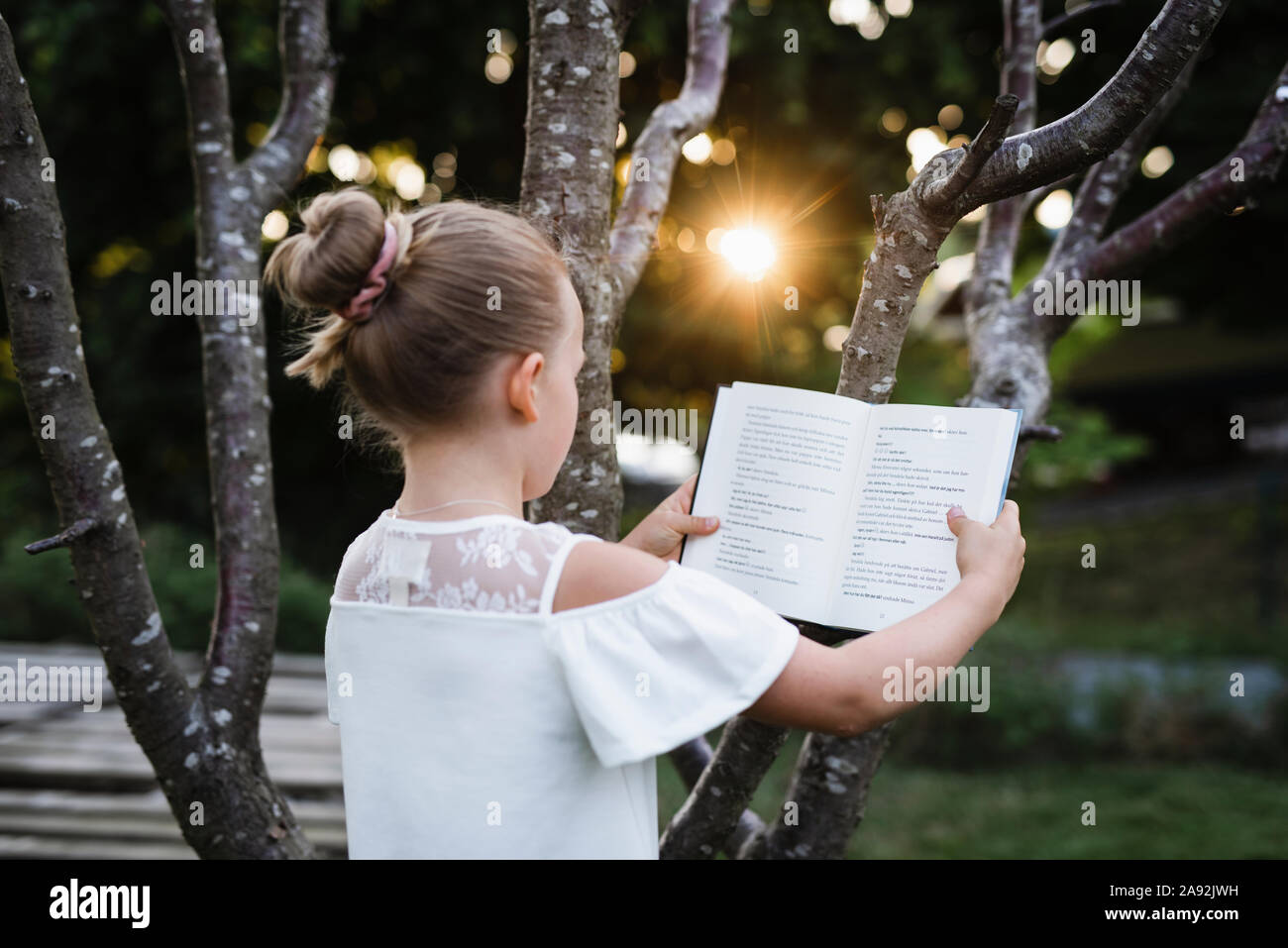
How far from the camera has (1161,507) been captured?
50.2 feet

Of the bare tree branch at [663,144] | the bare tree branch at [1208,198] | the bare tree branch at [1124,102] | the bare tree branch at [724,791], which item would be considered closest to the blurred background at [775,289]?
the bare tree branch at [1208,198]

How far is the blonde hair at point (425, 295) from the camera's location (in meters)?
1.42

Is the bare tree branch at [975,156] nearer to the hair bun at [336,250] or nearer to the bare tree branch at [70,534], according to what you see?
the hair bun at [336,250]

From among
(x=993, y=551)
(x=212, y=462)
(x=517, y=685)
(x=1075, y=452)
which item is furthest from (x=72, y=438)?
(x=1075, y=452)

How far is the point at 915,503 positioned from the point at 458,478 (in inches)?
29.1

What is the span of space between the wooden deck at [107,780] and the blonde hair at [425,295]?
6.57 feet

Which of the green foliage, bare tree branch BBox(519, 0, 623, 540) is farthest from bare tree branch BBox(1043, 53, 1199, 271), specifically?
the green foliage

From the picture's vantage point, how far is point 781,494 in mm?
1733

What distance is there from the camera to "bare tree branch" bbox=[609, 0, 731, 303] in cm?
236

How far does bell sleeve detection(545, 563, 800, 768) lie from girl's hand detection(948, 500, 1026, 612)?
34cm

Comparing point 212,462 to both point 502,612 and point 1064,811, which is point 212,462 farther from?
point 1064,811

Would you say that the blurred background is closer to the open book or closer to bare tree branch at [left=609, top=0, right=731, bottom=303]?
bare tree branch at [left=609, top=0, right=731, bottom=303]
